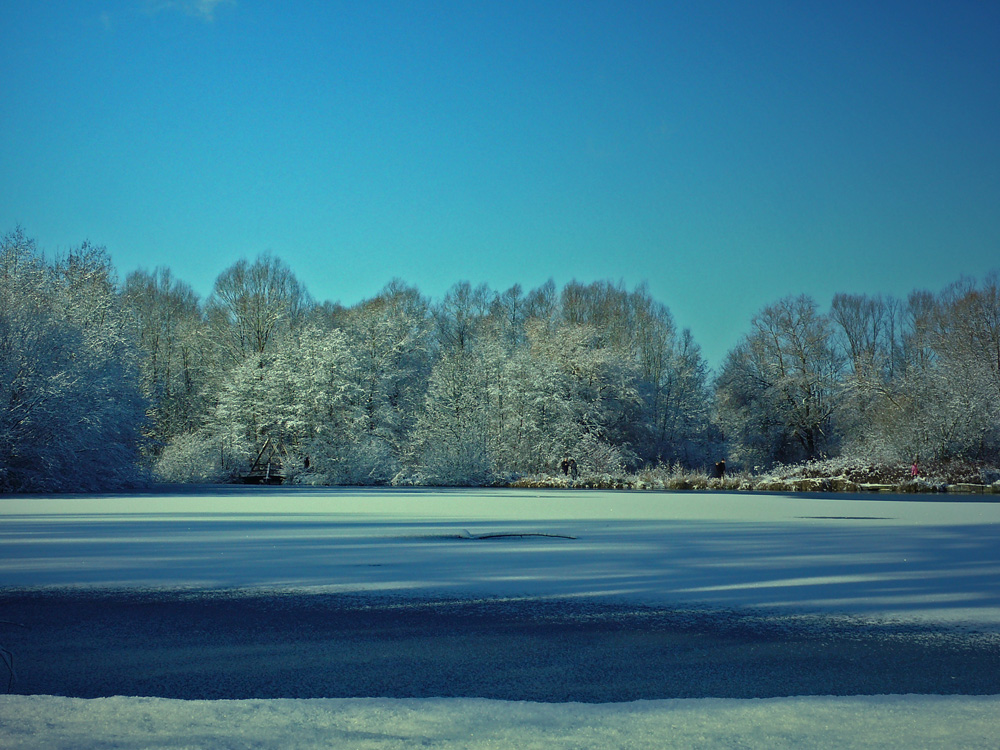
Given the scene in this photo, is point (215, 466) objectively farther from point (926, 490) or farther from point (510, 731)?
point (510, 731)

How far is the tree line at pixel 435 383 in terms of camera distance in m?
23.0

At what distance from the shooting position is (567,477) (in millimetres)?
28922

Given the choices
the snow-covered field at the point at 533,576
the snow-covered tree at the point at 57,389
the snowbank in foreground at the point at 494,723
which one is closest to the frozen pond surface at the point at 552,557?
A: the snow-covered field at the point at 533,576

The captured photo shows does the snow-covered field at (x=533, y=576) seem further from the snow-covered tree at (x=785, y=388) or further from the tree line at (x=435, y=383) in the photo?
the snow-covered tree at (x=785, y=388)

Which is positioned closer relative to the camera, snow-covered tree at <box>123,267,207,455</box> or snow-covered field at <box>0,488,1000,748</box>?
snow-covered field at <box>0,488,1000,748</box>

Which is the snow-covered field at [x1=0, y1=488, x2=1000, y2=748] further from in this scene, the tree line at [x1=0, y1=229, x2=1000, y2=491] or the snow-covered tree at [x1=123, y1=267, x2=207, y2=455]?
the snow-covered tree at [x1=123, y1=267, x2=207, y2=455]

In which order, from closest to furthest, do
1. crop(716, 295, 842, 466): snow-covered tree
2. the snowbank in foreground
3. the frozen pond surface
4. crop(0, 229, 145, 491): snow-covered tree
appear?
1. the snowbank in foreground
2. the frozen pond surface
3. crop(0, 229, 145, 491): snow-covered tree
4. crop(716, 295, 842, 466): snow-covered tree

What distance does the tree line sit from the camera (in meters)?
23.0

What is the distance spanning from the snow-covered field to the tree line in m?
10.0

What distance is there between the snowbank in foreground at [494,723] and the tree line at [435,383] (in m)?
20.5

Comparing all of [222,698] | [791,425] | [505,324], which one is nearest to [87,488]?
[222,698]

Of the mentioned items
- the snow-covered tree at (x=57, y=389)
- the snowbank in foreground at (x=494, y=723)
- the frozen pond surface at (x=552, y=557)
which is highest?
the snow-covered tree at (x=57, y=389)

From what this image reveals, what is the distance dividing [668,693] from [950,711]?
3.26ft

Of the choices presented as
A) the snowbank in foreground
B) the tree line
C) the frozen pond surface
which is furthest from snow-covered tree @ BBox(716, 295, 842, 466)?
the snowbank in foreground
